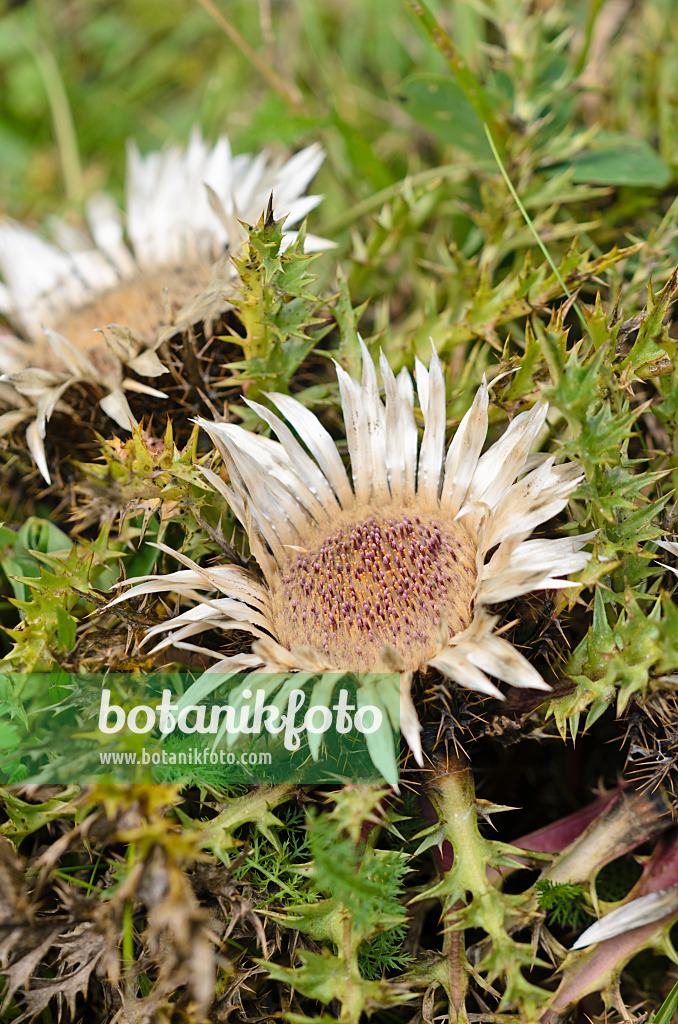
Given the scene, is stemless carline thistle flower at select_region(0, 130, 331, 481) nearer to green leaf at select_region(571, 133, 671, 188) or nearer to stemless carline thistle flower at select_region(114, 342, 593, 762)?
stemless carline thistle flower at select_region(114, 342, 593, 762)

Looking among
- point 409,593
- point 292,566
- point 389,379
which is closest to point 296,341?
point 389,379

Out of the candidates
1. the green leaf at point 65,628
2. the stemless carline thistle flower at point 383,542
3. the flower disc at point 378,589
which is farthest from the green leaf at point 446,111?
the green leaf at point 65,628

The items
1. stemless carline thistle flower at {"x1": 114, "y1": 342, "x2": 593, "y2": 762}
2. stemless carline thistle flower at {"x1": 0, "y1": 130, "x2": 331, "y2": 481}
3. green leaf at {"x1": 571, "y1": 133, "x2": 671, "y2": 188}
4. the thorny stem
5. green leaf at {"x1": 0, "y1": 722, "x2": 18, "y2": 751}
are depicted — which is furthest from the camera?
green leaf at {"x1": 571, "y1": 133, "x2": 671, "y2": 188}

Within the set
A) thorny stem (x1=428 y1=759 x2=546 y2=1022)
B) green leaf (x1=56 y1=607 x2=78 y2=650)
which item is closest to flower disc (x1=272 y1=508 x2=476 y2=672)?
thorny stem (x1=428 y1=759 x2=546 y2=1022)

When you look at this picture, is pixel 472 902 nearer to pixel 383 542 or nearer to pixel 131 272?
pixel 383 542

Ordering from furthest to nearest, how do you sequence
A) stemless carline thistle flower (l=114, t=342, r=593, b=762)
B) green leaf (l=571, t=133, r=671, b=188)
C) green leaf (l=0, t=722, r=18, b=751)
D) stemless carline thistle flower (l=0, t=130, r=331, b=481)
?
green leaf (l=571, t=133, r=671, b=188) < stemless carline thistle flower (l=0, t=130, r=331, b=481) < green leaf (l=0, t=722, r=18, b=751) < stemless carline thistle flower (l=114, t=342, r=593, b=762)

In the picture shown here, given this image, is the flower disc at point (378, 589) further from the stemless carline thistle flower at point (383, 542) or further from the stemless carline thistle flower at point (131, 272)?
the stemless carline thistle flower at point (131, 272)
